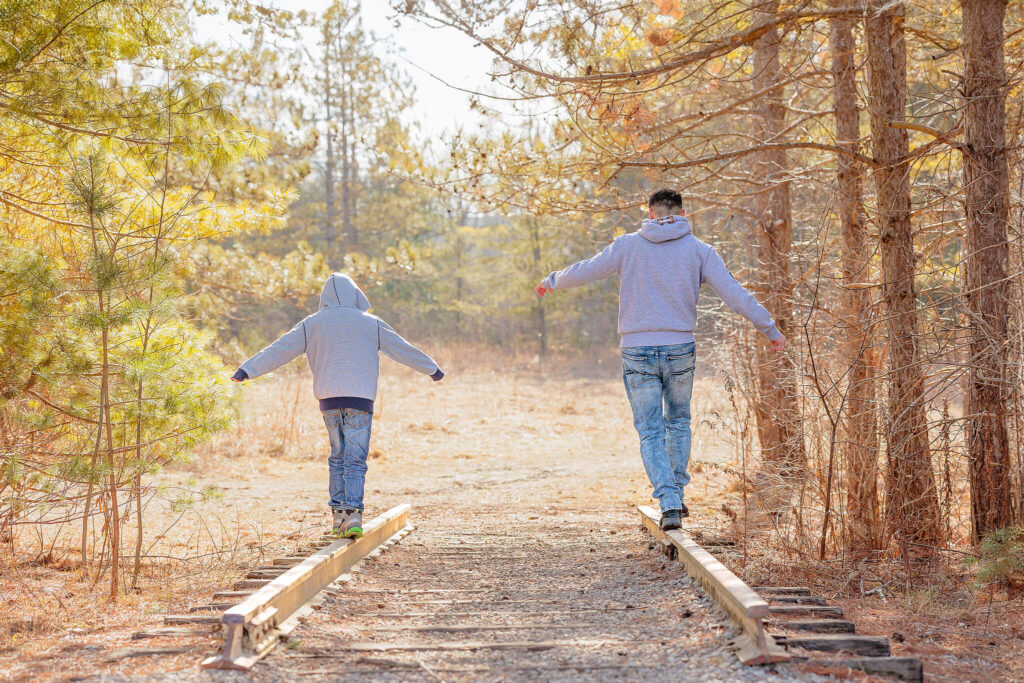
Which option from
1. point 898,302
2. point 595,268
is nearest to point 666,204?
point 595,268

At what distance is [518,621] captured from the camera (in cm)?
461

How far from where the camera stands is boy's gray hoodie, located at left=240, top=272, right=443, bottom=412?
6141mm

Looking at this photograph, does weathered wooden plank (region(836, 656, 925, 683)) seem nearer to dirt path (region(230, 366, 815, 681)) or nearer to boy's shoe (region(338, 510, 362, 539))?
dirt path (region(230, 366, 815, 681))

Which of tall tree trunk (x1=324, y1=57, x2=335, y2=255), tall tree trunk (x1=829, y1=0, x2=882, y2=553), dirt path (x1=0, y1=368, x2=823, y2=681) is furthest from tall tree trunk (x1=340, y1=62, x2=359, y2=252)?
tall tree trunk (x1=829, y1=0, x2=882, y2=553)

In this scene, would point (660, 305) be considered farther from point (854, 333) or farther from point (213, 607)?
point (213, 607)

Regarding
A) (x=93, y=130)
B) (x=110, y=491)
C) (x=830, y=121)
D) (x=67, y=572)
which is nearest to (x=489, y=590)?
(x=110, y=491)

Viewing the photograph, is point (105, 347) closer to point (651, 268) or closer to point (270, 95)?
point (651, 268)

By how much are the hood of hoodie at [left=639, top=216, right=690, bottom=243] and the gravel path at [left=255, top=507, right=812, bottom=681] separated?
6.84ft

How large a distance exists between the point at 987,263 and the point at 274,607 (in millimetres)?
4500

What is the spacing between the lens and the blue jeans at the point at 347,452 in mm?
6219

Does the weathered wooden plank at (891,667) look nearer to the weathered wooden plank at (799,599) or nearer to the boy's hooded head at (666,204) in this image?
the weathered wooden plank at (799,599)

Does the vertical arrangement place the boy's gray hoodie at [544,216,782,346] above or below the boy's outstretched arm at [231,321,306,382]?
above

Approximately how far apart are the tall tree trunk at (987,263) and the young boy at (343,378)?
12.2 ft

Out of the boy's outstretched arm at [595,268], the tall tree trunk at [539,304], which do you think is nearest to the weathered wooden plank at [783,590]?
the boy's outstretched arm at [595,268]
